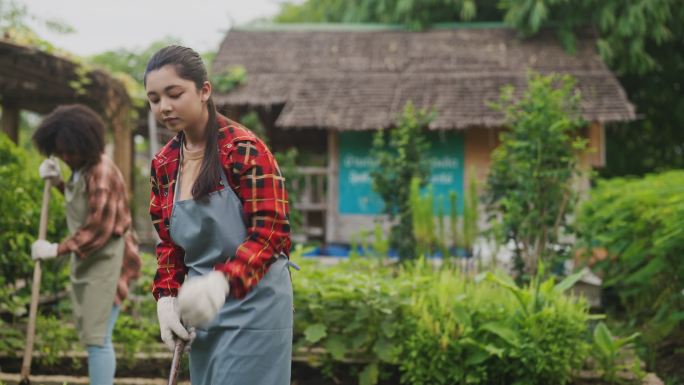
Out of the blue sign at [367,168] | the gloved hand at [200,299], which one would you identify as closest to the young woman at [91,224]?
the gloved hand at [200,299]

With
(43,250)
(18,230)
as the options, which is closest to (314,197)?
(18,230)

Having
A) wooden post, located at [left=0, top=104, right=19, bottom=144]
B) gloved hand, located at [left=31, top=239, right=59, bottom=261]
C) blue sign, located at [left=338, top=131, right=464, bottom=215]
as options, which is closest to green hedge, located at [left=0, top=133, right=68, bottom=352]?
gloved hand, located at [left=31, top=239, right=59, bottom=261]

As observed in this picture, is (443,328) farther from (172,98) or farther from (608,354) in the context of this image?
(172,98)

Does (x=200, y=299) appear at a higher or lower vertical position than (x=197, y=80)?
lower

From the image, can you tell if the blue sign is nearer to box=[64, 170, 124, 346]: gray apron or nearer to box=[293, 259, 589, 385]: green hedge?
box=[293, 259, 589, 385]: green hedge

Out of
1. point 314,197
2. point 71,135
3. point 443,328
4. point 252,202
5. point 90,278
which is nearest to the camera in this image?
point 252,202

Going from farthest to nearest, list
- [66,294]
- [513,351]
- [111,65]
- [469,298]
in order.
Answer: [111,65] < [66,294] < [469,298] < [513,351]

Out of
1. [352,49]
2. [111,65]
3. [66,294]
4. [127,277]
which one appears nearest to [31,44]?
[66,294]

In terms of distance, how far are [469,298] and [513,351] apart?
497mm

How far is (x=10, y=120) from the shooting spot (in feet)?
33.1

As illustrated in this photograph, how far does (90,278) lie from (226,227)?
2070 mm

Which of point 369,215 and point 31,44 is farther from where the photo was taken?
point 369,215

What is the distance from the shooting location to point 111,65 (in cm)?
2380

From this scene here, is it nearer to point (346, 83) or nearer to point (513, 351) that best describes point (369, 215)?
point (346, 83)
